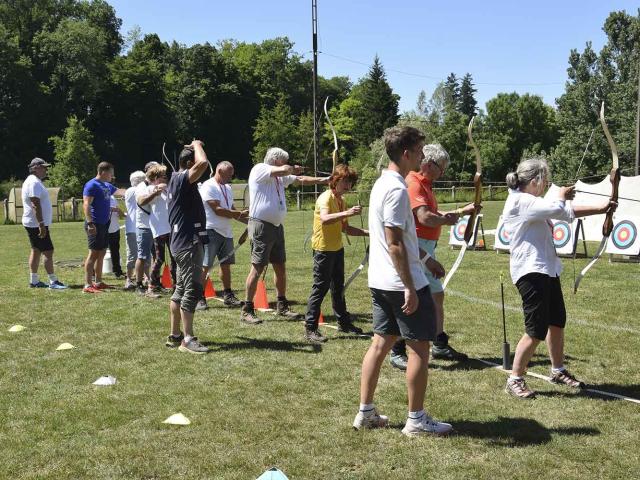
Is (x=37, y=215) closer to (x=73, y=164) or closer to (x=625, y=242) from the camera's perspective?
(x=625, y=242)

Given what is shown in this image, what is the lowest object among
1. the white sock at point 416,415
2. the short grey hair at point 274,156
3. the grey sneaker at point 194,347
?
the grey sneaker at point 194,347

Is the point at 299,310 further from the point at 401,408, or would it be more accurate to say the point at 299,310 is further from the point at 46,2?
the point at 46,2

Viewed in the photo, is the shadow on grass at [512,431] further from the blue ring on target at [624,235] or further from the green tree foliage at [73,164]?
the green tree foliage at [73,164]

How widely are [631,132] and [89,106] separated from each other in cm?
5544

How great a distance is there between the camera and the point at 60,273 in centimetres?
1220

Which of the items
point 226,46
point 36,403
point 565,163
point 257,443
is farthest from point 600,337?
point 226,46

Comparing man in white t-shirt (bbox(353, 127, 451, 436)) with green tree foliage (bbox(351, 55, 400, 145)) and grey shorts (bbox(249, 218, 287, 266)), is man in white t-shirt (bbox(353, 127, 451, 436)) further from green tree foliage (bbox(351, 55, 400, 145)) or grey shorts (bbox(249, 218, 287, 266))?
green tree foliage (bbox(351, 55, 400, 145))

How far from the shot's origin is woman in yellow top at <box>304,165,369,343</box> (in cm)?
670

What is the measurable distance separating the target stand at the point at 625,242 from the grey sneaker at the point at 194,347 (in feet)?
31.8

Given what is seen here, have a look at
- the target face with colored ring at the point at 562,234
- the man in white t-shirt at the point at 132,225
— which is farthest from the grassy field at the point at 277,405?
the target face with colored ring at the point at 562,234

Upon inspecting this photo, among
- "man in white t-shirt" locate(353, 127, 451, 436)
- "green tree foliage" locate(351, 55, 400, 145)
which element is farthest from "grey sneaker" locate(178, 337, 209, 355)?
"green tree foliage" locate(351, 55, 400, 145)

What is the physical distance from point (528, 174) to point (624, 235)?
367 inches

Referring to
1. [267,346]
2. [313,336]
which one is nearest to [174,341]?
[267,346]

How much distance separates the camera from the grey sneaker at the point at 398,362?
584cm
